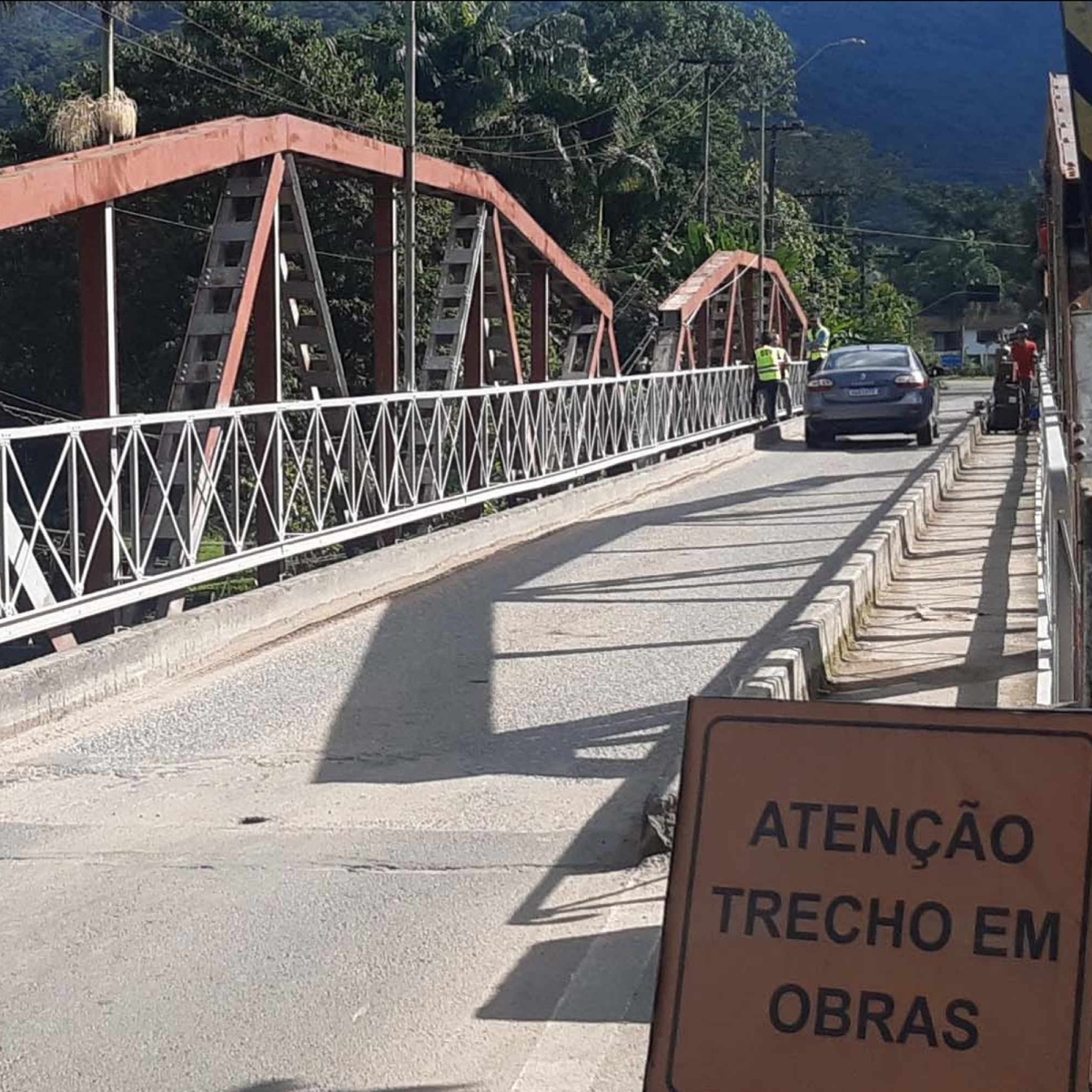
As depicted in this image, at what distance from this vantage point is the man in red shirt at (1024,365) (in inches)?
1077

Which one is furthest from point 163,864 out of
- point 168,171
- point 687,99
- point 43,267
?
point 687,99

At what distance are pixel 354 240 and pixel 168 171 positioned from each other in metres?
22.9

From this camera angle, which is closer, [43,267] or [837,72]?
[43,267]

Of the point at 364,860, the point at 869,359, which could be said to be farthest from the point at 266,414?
the point at 869,359

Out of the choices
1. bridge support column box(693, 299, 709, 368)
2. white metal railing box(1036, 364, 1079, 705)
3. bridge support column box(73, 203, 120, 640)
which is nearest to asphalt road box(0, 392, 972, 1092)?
white metal railing box(1036, 364, 1079, 705)

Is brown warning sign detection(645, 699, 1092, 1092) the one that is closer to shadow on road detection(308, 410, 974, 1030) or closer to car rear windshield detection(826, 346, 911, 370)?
shadow on road detection(308, 410, 974, 1030)

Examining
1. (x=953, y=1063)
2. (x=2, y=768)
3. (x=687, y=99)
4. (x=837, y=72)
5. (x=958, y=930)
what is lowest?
(x=2, y=768)

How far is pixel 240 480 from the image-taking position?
12.5 meters

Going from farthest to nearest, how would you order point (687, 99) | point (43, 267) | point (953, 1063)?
point (687, 99) → point (43, 267) → point (953, 1063)

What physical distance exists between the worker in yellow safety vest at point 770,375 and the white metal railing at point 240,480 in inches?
450

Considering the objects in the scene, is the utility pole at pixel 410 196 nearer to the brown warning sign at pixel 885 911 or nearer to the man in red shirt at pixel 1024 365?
the man in red shirt at pixel 1024 365

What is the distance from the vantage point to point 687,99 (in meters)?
71.4

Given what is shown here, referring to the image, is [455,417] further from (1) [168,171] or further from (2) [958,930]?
(2) [958,930]

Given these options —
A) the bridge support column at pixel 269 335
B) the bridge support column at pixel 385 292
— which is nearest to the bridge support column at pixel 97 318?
the bridge support column at pixel 269 335
